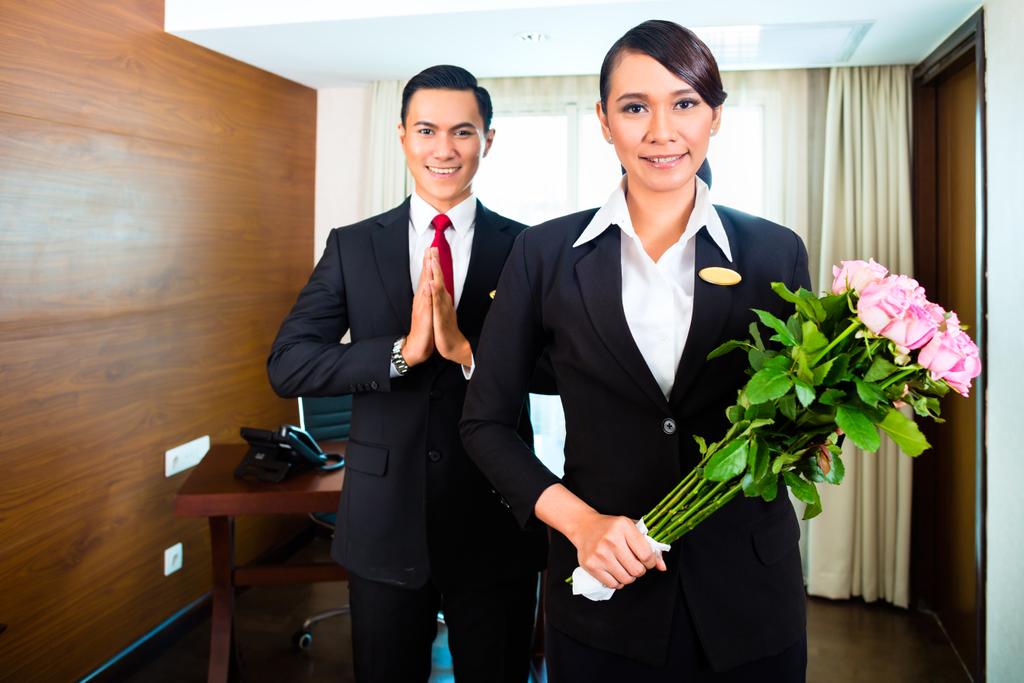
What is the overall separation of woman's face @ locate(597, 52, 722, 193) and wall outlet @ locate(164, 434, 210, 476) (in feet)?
8.49

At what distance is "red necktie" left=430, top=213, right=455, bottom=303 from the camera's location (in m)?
1.75

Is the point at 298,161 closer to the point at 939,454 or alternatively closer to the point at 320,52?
the point at 320,52

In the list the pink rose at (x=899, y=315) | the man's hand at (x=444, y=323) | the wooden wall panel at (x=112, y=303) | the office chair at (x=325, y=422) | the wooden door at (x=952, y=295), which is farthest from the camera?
the office chair at (x=325, y=422)

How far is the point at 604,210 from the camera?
1345 millimetres

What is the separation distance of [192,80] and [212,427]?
1.52 m

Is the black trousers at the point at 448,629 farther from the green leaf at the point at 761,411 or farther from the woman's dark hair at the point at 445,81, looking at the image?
the woman's dark hair at the point at 445,81

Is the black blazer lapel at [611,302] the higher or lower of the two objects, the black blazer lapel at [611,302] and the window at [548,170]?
the lower

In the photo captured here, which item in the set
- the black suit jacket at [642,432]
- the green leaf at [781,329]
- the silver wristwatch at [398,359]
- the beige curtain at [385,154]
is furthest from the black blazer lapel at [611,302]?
the beige curtain at [385,154]

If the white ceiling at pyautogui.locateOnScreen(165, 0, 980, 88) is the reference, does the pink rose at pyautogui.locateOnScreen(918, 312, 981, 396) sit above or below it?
below

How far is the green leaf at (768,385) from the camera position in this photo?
3.22ft

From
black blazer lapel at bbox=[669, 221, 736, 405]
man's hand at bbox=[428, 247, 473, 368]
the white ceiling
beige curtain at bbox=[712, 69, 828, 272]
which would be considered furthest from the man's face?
beige curtain at bbox=[712, 69, 828, 272]

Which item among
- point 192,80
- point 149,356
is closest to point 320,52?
point 192,80

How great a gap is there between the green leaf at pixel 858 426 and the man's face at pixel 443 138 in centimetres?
107

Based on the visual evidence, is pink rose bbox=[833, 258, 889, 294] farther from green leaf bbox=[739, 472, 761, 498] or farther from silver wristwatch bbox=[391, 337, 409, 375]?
silver wristwatch bbox=[391, 337, 409, 375]
